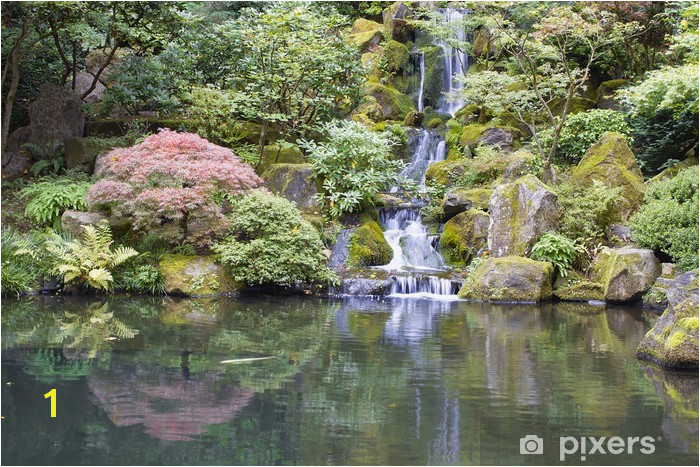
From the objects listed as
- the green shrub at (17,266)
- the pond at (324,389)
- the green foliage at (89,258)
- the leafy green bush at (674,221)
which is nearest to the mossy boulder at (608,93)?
the leafy green bush at (674,221)

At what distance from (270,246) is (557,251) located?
619cm

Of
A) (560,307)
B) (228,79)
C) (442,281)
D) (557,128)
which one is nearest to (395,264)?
(442,281)

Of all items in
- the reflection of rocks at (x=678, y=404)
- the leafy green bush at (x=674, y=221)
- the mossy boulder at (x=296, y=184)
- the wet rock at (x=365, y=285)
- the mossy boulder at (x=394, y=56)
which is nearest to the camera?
the reflection of rocks at (x=678, y=404)

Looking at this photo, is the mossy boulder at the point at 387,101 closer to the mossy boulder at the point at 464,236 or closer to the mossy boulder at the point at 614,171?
the mossy boulder at the point at 464,236

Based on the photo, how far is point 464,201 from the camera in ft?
53.5

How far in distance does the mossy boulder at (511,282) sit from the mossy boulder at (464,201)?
298 centimetres

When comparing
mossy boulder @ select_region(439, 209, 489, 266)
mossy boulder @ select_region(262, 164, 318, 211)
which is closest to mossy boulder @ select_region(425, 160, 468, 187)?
mossy boulder @ select_region(439, 209, 489, 266)

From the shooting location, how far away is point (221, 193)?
14.5 meters

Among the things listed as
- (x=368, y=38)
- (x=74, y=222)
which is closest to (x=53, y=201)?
(x=74, y=222)

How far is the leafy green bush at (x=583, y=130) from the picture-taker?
1781 centimetres

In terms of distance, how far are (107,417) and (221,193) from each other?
30.1ft

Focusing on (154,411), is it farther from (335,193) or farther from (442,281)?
(335,193)

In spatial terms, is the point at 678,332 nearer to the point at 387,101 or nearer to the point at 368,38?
the point at 387,101

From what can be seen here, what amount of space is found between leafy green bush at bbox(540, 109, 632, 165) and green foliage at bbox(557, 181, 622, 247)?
2.99m
